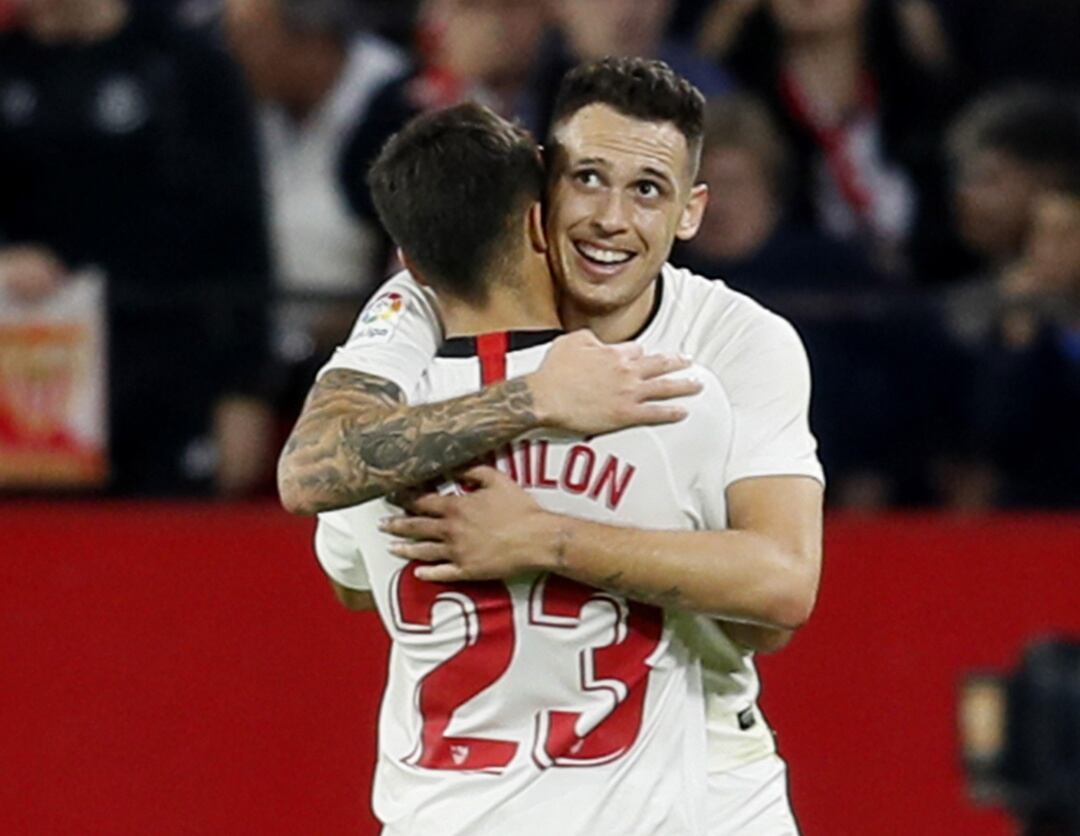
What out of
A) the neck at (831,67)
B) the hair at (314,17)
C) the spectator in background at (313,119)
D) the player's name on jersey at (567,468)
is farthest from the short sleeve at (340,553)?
the neck at (831,67)

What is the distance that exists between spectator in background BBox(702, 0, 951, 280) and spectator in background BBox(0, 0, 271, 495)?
149 cm

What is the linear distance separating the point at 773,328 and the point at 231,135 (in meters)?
3.39

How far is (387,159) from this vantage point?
4.00m

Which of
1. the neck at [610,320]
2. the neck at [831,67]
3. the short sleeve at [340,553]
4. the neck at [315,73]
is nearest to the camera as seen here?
the neck at [610,320]

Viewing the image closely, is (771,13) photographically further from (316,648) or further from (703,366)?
(703,366)

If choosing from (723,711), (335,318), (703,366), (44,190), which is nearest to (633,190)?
(703,366)

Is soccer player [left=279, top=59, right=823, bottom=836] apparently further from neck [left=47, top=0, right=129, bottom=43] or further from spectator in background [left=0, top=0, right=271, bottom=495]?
neck [left=47, top=0, right=129, bottom=43]

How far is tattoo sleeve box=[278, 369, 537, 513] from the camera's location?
383 cm

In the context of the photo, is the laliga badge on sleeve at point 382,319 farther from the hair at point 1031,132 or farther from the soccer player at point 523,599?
the hair at point 1031,132

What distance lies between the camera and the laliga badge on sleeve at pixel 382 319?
4.01 m

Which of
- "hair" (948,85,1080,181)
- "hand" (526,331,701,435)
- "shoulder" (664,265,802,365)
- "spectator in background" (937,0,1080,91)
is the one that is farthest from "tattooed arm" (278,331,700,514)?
"spectator in background" (937,0,1080,91)

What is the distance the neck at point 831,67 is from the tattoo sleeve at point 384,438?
12.7ft

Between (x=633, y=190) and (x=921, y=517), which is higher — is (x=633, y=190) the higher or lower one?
the higher one

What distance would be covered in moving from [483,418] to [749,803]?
815mm
